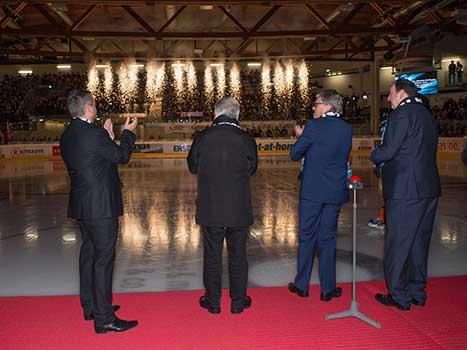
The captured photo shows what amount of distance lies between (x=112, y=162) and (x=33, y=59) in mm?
31845

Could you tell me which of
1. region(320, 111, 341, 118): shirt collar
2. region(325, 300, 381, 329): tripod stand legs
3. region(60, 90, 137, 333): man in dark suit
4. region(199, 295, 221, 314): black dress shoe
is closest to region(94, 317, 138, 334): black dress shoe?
region(60, 90, 137, 333): man in dark suit

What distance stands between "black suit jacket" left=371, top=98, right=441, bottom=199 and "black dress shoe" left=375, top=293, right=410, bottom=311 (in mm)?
854

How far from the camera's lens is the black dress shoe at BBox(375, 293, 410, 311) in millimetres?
4428

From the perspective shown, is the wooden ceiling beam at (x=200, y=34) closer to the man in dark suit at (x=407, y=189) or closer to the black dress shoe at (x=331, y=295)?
the man in dark suit at (x=407, y=189)

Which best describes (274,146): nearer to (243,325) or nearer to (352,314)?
(352,314)

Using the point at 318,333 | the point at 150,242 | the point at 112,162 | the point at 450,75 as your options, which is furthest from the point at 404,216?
the point at 450,75

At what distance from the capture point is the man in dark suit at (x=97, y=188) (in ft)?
12.9

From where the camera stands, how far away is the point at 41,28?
58.1ft

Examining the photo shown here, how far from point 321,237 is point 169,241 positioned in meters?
3.19

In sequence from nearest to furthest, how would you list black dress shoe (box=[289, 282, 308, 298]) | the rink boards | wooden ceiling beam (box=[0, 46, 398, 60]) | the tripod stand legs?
the tripod stand legs
black dress shoe (box=[289, 282, 308, 298])
wooden ceiling beam (box=[0, 46, 398, 60])
the rink boards

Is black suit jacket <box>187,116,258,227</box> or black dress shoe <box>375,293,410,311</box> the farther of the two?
black dress shoe <box>375,293,410,311</box>

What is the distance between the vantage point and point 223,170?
4.30 m

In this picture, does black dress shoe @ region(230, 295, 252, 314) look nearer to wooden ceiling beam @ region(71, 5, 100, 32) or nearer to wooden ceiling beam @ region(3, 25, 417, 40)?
wooden ceiling beam @ region(71, 5, 100, 32)

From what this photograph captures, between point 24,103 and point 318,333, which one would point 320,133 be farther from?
point 24,103
